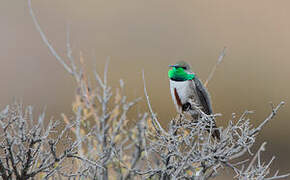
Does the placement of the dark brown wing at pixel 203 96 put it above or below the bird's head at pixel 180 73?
below

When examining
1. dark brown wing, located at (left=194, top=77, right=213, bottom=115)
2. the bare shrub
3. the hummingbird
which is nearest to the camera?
the bare shrub

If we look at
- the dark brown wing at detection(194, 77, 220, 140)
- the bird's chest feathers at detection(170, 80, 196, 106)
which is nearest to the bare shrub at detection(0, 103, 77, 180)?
the bird's chest feathers at detection(170, 80, 196, 106)

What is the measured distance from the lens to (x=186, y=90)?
13.9ft

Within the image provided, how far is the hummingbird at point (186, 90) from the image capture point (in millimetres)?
4195

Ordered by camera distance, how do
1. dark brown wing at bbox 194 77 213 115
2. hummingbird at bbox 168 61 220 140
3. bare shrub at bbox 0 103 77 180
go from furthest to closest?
dark brown wing at bbox 194 77 213 115, hummingbird at bbox 168 61 220 140, bare shrub at bbox 0 103 77 180

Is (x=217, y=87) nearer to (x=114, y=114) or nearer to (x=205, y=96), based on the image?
(x=205, y=96)

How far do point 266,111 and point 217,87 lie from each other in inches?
55.8

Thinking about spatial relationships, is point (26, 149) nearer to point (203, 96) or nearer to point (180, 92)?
point (180, 92)

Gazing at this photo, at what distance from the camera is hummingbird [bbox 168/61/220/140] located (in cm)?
420

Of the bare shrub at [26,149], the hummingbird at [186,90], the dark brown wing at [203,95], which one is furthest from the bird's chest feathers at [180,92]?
the bare shrub at [26,149]

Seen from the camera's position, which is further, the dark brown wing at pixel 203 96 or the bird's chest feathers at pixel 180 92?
the dark brown wing at pixel 203 96

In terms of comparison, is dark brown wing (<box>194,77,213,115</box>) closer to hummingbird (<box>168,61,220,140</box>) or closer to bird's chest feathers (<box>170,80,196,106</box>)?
hummingbird (<box>168,61,220,140</box>)

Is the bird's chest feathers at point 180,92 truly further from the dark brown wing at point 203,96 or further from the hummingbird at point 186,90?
the dark brown wing at point 203,96

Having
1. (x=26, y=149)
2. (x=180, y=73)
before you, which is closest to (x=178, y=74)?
(x=180, y=73)
